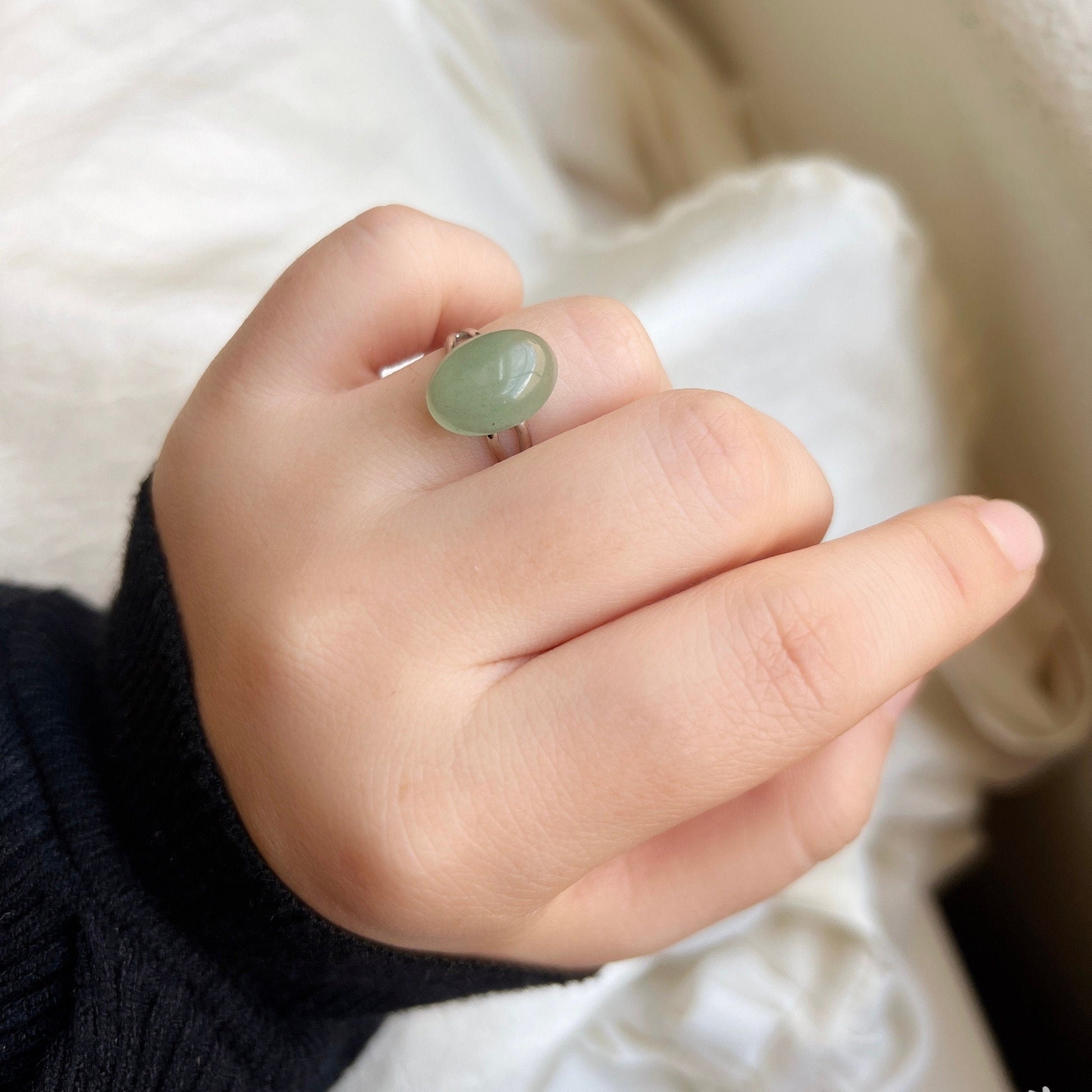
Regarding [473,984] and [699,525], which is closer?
[699,525]

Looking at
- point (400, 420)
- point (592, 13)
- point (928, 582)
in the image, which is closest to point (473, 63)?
point (592, 13)

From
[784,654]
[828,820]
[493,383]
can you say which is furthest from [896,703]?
[493,383]

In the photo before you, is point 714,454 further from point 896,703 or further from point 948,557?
point 896,703

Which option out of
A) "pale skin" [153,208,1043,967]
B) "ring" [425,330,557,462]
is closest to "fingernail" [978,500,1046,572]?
"pale skin" [153,208,1043,967]

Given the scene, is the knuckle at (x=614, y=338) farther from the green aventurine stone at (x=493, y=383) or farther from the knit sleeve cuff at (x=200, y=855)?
the knit sleeve cuff at (x=200, y=855)

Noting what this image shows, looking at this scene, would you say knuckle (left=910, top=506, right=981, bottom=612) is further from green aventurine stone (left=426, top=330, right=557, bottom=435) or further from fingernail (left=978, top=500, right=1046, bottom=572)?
green aventurine stone (left=426, top=330, right=557, bottom=435)

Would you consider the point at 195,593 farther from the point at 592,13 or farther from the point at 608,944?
the point at 592,13
